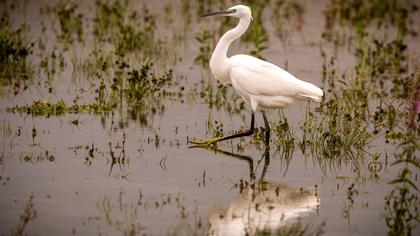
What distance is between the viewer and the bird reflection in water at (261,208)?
7.21 meters

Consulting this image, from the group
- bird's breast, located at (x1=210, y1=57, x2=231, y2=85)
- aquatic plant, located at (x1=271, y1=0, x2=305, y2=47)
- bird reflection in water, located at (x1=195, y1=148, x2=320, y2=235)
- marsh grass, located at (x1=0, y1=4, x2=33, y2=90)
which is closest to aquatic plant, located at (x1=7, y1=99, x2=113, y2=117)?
marsh grass, located at (x1=0, y1=4, x2=33, y2=90)

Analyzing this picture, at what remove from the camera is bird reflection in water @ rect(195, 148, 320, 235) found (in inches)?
284

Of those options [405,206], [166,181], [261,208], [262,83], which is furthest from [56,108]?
[405,206]

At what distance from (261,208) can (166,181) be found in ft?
4.19

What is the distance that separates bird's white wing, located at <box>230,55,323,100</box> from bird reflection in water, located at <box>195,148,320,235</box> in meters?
1.45

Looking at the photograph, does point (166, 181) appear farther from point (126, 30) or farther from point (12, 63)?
point (126, 30)

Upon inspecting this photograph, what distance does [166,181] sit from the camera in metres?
8.75

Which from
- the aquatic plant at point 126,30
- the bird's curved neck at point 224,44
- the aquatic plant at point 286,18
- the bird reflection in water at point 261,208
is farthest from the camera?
the aquatic plant at point 286,18

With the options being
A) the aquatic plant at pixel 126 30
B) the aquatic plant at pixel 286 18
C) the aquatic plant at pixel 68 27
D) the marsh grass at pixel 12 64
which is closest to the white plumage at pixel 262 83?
the marsh grass at pixel 12 64

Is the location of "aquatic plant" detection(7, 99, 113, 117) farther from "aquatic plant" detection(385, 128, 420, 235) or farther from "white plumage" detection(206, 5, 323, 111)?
"aquatic plant" detection(385, 128, 420, 235)

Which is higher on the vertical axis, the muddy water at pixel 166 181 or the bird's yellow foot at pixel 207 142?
the bird's yellow foot at pixel 207 142

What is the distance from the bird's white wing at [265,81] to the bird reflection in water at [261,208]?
1452 millimetres

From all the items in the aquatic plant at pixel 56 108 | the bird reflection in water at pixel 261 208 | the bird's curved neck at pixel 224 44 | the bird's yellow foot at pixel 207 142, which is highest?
the bird's curved neck at pixel 224 44

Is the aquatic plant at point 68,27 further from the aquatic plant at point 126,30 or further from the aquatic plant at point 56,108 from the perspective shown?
the aquatic plant at point 56,108
